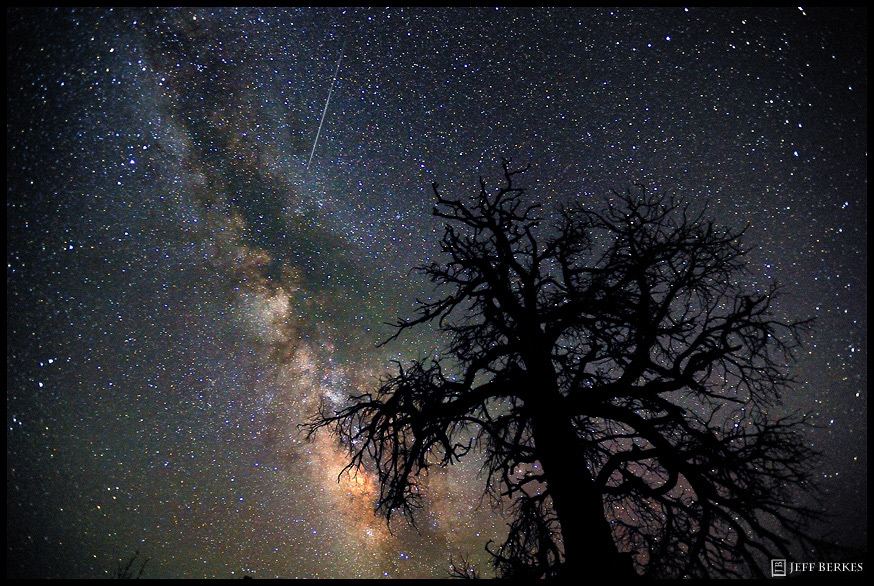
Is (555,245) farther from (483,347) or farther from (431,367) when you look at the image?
(431,367)

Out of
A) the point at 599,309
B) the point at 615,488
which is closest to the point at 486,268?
the point at 599,309

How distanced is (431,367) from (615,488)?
3.08 m

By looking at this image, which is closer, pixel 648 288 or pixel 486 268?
pixel 648 288

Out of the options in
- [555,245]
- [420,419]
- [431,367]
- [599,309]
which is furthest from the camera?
[555,245]

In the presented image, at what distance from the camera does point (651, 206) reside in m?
5.63

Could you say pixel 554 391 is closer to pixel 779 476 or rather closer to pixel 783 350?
pixel 779 476

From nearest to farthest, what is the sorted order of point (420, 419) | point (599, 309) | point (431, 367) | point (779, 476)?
point (779, 476) < point (420, 419) < point (599, 309) < point (431, 367)

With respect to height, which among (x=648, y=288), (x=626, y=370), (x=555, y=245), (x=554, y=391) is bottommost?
(x=554, y=391)

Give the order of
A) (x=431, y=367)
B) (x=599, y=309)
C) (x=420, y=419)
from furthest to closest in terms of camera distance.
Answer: (x=431, y=367), (x=599, y=309), (x=420, y=419)

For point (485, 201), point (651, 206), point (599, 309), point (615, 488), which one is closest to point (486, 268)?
point (485, 201)

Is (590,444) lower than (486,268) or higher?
lower

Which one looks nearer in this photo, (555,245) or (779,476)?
(779,476)

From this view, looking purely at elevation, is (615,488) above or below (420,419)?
below

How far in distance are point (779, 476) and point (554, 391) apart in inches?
102
